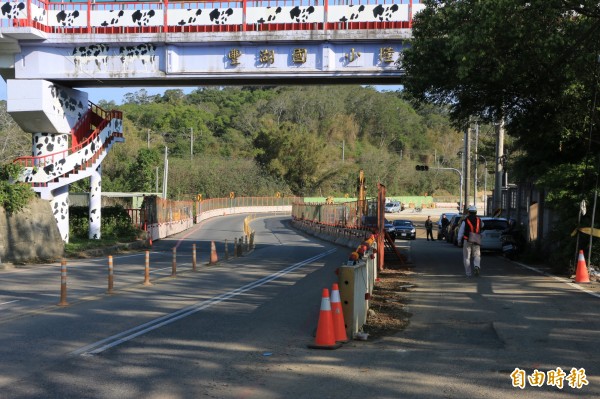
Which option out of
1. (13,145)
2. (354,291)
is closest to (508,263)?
(354,291)

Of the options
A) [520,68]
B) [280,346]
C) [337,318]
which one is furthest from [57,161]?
[337,318]

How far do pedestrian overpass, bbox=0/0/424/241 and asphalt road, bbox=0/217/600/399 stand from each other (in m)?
13.0

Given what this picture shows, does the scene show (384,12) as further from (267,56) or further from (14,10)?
(14,10)

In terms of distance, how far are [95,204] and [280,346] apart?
26411 millimetres

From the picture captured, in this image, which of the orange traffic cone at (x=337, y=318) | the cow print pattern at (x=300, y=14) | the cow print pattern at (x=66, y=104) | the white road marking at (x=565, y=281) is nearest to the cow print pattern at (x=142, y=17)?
the cow print pattern at (x=66, y=104)

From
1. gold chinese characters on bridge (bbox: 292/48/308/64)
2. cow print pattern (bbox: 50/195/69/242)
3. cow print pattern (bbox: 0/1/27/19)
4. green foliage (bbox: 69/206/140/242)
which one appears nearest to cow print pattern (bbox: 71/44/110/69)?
cow print pattern (bbox: 0/1/27/19)

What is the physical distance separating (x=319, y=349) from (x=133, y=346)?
2523 millimetres

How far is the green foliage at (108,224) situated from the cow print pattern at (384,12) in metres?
17.0

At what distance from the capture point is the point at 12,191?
26812mm

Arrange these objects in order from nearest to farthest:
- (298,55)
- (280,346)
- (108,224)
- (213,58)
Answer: (280,346)
(298,55)
(213,58)
(108,224)

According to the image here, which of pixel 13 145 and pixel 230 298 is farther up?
pixel 13 145

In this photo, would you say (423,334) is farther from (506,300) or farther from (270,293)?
(270,293)

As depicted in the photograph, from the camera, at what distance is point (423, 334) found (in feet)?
36.9

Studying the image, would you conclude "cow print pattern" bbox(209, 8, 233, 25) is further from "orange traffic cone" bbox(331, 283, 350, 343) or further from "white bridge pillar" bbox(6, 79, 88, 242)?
"orange traffic cone" bbox(331, 283, 350, 343)
